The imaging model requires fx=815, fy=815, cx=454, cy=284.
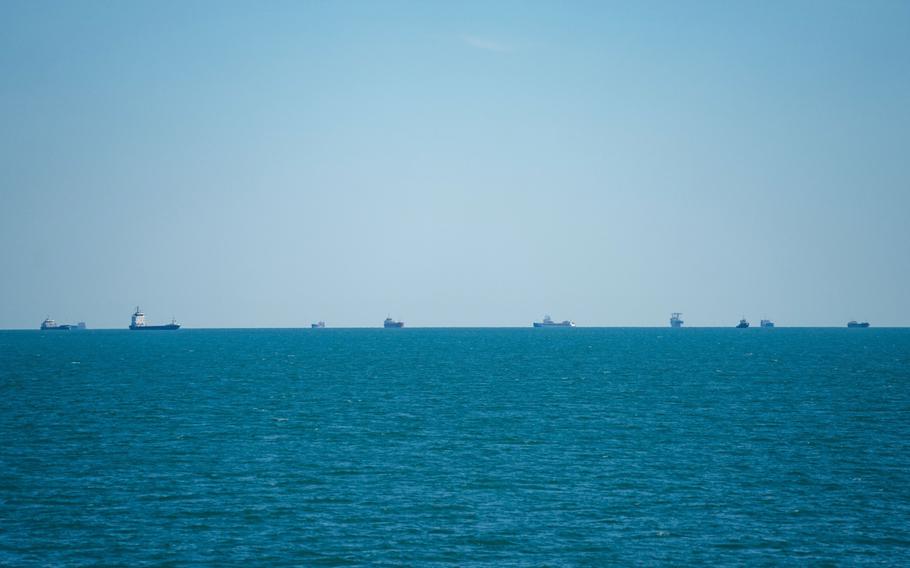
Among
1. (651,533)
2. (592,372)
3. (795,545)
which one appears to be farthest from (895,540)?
(592,372)

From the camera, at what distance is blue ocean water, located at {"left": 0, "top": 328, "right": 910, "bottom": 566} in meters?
39.9

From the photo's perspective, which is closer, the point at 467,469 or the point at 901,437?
the point at 467,469

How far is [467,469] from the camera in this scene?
5684 cm

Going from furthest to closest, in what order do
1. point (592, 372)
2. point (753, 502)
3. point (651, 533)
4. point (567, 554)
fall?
point (592, 372) < point (753, 502) < point (651, 533) < point (567, 554)

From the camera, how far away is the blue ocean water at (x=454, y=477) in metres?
39.9

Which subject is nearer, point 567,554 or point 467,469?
point 567,554

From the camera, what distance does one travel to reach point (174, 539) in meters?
40.8

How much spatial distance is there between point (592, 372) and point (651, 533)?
328ft

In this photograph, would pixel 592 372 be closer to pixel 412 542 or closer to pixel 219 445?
pixel 219 445

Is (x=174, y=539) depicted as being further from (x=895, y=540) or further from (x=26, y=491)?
(x=895, y=540)

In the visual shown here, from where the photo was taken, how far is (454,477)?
5425cm

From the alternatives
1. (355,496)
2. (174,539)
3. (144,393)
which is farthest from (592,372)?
(174,539)

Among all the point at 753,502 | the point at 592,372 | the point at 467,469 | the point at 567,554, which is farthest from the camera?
the point at 592,372

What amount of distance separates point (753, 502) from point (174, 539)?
32.4 meters
